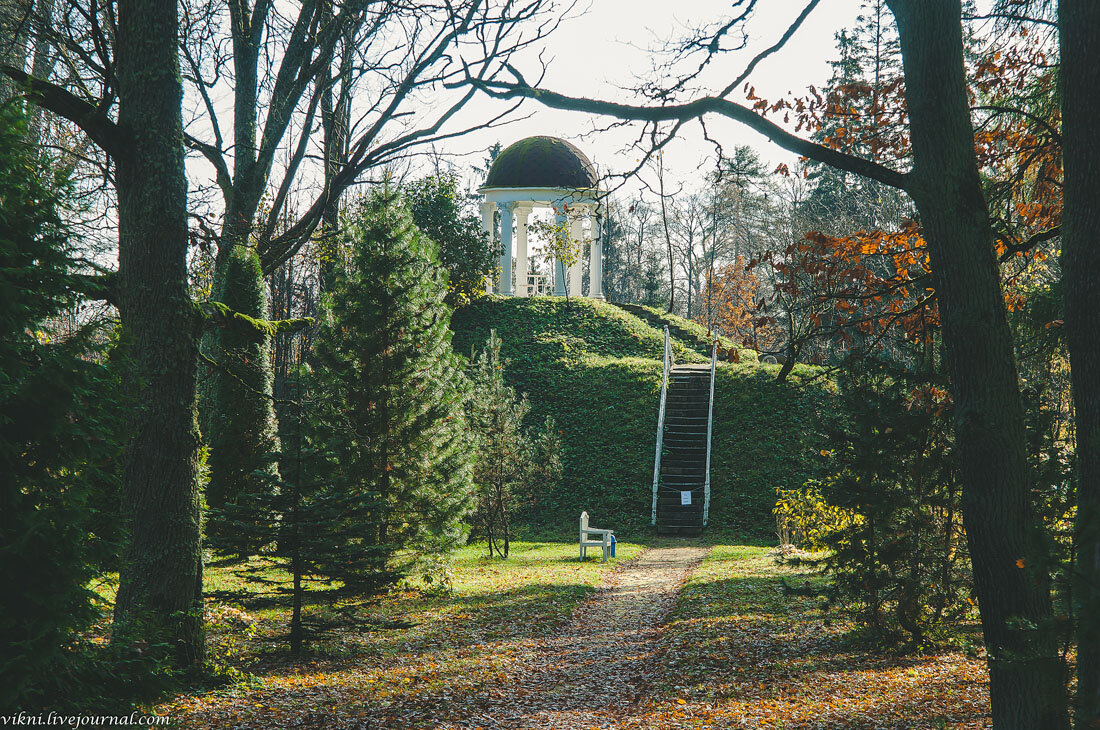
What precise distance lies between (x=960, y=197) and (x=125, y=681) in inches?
185

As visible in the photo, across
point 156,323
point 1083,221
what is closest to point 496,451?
point 156,323

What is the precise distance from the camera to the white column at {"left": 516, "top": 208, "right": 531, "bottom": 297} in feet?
107

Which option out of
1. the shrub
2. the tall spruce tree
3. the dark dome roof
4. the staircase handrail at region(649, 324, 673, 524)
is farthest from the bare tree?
the dark dome roof

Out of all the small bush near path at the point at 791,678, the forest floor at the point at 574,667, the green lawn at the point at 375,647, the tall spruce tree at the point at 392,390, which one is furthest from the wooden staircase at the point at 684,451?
the tall spruce tree at the point at 392,390

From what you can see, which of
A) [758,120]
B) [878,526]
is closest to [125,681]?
[758,120]

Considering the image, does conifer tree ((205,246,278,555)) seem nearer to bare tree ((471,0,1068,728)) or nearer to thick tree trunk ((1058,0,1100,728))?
bare tree ((471,0,1068,728))

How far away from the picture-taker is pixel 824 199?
3491 centimetres

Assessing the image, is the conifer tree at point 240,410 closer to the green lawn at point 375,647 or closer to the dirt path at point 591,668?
the green lawn at point 375,647

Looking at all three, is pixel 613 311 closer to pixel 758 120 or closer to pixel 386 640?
pixel 386 640

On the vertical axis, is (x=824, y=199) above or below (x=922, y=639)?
above

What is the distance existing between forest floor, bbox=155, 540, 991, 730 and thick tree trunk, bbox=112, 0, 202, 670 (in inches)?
34.3

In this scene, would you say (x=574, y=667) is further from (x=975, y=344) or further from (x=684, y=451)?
(x=684, y=451)

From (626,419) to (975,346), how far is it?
18108mm

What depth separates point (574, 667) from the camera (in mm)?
7336
